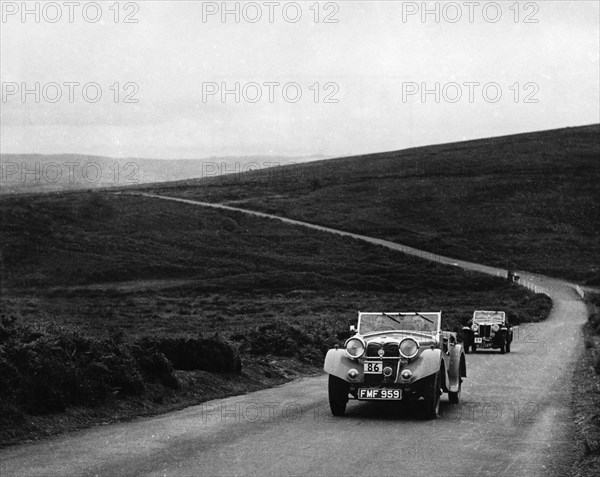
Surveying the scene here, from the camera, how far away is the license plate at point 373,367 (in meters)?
14.9

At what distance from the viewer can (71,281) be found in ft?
250

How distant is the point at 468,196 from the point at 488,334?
9413 cm

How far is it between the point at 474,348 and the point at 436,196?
93.5 m

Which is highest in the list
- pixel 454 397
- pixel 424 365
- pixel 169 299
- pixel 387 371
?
pixel 424 365

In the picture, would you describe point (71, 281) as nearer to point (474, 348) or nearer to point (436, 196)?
point (474, 348)

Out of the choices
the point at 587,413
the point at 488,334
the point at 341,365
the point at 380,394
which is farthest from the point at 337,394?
the point at 488,334

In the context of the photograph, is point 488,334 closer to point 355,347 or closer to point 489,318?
point 489,318

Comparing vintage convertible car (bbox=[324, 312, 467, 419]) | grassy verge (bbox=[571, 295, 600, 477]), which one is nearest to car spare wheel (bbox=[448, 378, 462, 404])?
vintage convertible car (bbox=[324, 312, 467, 419])

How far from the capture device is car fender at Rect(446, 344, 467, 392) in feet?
54.6

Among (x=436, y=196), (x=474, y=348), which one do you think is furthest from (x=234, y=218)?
(x=474, y=348)

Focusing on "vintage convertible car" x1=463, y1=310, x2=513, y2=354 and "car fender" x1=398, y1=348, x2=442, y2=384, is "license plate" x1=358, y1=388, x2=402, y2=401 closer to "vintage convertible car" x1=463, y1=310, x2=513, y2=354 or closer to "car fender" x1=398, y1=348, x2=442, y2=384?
"car fender" x1=398, y1=348, x2=442, y2=384

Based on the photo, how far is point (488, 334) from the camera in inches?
1387

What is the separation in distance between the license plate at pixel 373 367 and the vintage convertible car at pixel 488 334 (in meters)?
20.8

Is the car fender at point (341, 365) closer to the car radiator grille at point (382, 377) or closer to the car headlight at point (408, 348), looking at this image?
the car radiator grille at point (382, 377)
